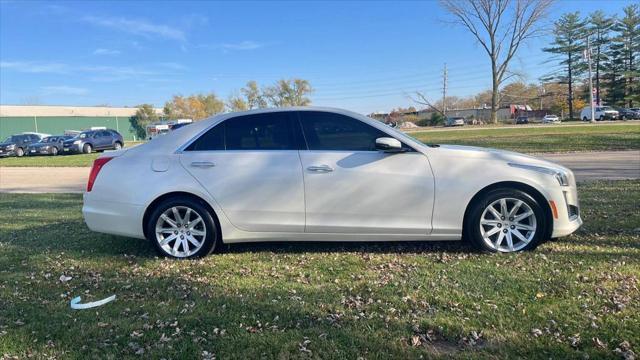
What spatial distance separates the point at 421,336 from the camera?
3.16 meters

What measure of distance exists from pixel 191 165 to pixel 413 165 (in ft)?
7.42

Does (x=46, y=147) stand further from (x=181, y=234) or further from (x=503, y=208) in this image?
(x=503, y=208)

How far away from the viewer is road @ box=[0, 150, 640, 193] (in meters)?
11.8

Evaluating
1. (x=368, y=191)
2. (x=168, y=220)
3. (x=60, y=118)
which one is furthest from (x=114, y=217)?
(x=60, y=118)

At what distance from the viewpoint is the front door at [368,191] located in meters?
4.92

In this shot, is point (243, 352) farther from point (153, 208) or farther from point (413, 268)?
point (153, 208)

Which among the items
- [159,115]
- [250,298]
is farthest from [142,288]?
[159,115]

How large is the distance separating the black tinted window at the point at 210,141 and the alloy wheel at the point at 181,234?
0.67 m

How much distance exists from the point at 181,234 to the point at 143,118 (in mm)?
77203

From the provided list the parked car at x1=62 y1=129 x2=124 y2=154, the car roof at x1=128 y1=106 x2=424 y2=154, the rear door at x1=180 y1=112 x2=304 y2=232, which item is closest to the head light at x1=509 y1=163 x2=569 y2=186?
the car roof at x1=128 y1=106 x2=424 y2=154

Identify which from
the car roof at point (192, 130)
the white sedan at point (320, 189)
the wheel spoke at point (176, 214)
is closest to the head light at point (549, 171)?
the white sedan at point (320, 189)

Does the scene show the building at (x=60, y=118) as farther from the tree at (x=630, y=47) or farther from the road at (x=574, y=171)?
the tree at (x=630, y=47)

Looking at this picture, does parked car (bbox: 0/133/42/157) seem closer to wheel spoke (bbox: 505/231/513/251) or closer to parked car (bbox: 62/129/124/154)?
parked car (bbox: 62/129/124/154)

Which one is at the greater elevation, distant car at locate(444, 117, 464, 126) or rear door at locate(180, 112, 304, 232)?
distant car at locate(444, 117, 464, 126)
